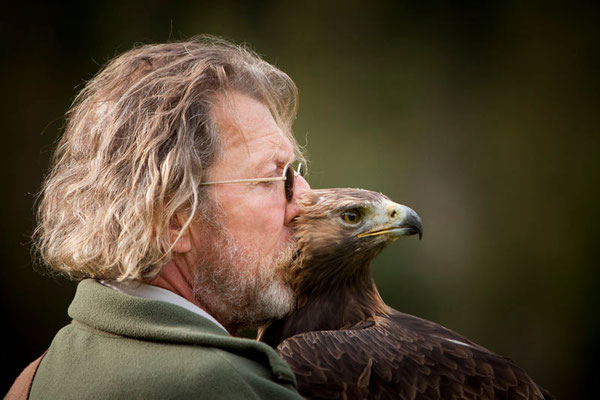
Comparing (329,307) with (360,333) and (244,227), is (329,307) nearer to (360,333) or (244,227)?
(360,333)

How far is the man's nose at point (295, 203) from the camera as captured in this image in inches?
86.3

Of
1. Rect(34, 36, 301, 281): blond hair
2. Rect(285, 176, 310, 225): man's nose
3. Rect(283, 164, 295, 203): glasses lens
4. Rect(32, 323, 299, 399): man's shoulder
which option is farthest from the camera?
Rect(285, 176, 310, 225): man's nose

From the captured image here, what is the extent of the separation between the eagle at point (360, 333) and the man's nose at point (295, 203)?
0.08 feet

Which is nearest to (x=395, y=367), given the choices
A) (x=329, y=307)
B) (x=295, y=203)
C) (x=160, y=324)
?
(x=329, y=307)

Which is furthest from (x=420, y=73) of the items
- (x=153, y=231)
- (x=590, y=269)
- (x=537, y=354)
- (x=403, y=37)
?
(x=153, y=231)

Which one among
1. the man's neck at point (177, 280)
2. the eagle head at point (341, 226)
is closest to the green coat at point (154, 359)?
the man's neck at point (177, 280)

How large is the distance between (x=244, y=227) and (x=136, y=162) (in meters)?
0.39

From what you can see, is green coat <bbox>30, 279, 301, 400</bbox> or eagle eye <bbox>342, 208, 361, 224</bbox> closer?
green coat <bbox>30, 279, 301, 400</bbox>

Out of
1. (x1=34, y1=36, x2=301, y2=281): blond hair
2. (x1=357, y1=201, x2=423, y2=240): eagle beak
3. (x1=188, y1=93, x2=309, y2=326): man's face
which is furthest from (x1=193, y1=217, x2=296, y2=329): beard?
(x1=357, y1=201, x2=423, y2=240): eagle beak

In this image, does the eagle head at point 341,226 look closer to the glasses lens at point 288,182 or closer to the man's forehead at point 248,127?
the glasses lens at point 288,182

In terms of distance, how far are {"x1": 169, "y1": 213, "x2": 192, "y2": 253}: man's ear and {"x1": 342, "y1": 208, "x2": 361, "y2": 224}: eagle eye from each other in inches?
25.5

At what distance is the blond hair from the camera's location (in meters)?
1.74

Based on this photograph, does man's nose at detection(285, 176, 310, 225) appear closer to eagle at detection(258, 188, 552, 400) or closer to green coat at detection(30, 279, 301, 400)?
eagle at detection(258, 188, 552, 400)

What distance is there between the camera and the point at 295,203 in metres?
2.24
